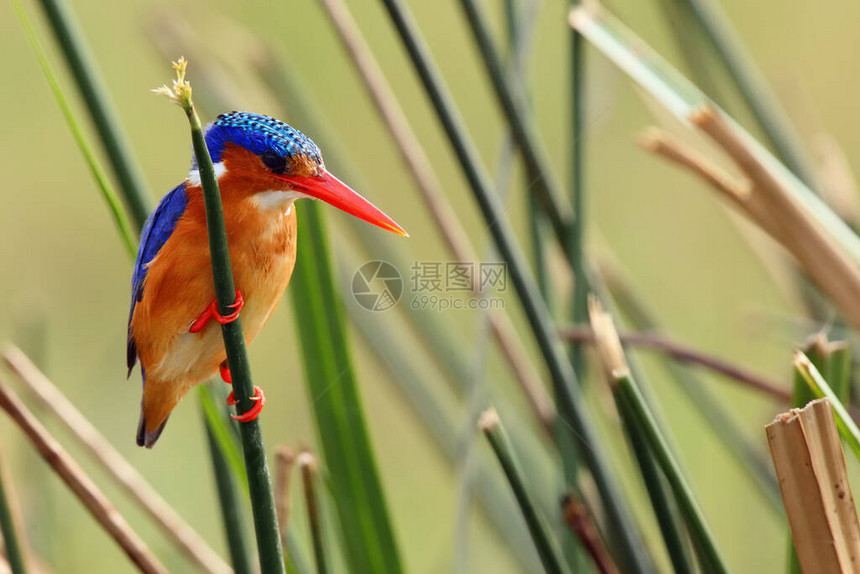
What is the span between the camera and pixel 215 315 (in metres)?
0.57

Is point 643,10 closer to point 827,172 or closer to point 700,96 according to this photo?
point 827,172

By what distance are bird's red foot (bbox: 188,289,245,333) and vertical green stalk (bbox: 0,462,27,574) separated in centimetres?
31

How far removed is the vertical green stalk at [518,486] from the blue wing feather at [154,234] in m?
0.27

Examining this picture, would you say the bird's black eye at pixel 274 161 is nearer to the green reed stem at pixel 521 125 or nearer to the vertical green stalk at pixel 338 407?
the vertical green stalk at pixel 338 407

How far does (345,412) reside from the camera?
0.78 meters

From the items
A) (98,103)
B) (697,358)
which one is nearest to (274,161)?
(98,103)

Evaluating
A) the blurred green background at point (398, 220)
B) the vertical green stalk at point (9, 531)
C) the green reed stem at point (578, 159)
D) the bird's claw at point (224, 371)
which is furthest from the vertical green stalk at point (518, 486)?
the blurred green background at point (398, 220)

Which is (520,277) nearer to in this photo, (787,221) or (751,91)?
(787,221)

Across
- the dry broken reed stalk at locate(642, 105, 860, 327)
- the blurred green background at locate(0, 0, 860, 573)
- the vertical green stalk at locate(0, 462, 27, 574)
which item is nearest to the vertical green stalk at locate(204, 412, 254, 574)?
the vertical green stalk at locate(0, 462, 27, 574)

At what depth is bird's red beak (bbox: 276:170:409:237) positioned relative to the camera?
0.51 m

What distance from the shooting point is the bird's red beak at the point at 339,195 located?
1.68ft

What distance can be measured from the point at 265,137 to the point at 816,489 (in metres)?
0.45

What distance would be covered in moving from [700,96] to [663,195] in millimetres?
1825

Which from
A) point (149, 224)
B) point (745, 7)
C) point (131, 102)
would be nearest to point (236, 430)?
point (149, 224)
